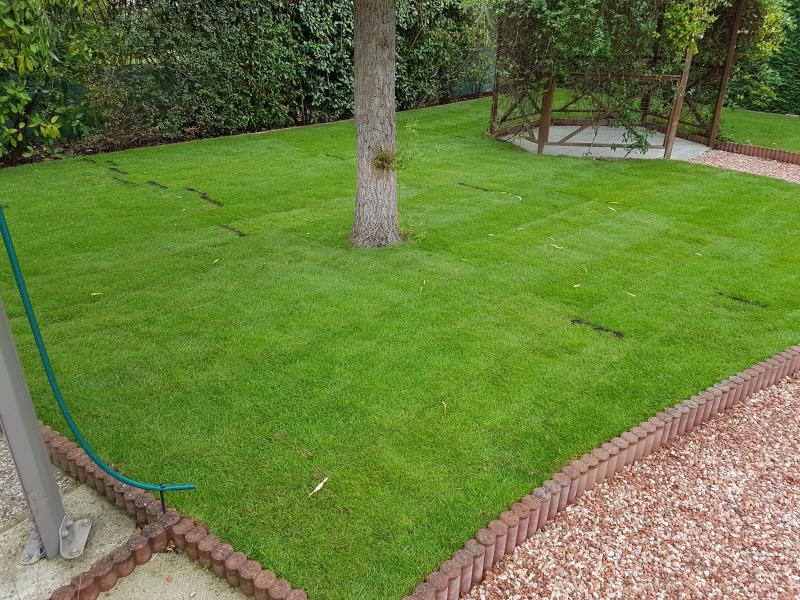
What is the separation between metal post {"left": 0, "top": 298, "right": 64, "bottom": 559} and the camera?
2686mm

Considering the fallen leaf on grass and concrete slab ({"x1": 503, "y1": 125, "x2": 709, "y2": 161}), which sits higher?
concrete slab ({"x1": 503, "y1": 125, "x2": 709, "y2": 161})

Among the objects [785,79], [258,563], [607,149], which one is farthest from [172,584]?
[785,79]

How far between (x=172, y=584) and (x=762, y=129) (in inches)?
611

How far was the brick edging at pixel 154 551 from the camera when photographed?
287cm

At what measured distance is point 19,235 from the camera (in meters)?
7.27

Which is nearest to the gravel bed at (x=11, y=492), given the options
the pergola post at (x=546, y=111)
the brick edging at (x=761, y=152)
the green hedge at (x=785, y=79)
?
the pergola post at (x=546, y=111)

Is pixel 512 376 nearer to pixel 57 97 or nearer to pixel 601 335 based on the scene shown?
pixel 601 335

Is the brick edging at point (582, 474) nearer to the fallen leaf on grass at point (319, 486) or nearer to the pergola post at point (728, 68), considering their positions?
the fallen leaf on grass at point (319, 486)

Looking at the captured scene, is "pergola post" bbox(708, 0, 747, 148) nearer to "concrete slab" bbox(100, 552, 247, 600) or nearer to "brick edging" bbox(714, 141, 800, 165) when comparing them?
"brick edging" bbox(714, 141, 800, 165)

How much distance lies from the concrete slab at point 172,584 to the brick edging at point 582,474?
0.92m

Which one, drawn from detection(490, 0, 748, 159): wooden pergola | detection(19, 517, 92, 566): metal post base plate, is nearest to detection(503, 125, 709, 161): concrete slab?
detection(490, 0, 748, 159): wooden pergola

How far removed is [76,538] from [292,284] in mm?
3319

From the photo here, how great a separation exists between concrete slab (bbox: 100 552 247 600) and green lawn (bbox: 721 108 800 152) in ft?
43.8

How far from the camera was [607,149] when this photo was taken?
12242 millimetres
